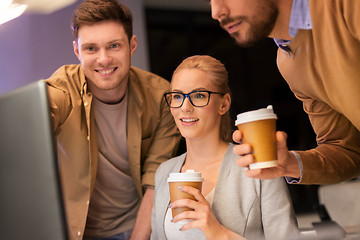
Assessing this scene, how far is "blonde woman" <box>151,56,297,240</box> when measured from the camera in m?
1.21

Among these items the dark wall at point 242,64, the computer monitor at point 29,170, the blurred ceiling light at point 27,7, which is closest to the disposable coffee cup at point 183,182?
the computer monitor at point 29,170

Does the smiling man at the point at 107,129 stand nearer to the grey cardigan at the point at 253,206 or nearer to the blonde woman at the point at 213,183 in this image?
the blonde woman at the point at 213,183

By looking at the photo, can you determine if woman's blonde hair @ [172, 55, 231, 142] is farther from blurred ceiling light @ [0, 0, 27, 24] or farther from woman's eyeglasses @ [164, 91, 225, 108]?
blurred ceiling light @ [0, 0, 27, 24]

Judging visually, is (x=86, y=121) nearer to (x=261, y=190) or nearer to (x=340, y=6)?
(x=261, y=190)

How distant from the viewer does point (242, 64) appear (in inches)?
131

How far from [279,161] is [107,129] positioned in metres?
0.87

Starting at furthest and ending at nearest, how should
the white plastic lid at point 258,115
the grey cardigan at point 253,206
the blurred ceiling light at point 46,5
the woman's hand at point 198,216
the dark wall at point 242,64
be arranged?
1. the dark wall at point 242,64
2. the blurred ceiling light at point 46,5
3. the grey cardigan at point 253,206
4. the woman's hand at point 198,216
5. the white plastic lid at point 258,115

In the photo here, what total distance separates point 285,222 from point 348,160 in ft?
1.11

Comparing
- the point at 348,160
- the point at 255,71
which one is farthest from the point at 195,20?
the point at 348,160

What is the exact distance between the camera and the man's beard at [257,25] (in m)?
1.17

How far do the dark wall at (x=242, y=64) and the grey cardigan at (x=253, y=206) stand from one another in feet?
5.77

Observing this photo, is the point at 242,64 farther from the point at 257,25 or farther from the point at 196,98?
the point at 257,25

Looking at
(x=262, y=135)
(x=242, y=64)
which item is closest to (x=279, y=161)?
(x=262, y=135)

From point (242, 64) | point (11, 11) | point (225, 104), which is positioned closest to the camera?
point (225, 104)
